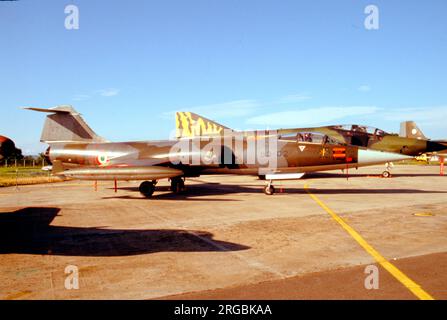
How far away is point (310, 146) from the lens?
569 inches

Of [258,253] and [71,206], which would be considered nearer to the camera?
[258,253]

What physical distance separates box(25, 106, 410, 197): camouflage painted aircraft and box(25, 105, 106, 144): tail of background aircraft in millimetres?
48

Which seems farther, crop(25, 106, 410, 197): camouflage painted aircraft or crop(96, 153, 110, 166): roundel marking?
crop(96, 153, 110, 166): roundel marking

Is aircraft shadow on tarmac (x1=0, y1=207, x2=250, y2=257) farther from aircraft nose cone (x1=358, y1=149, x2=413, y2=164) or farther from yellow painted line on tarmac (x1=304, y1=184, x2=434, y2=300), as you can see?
aircraft nose cone (x1=358, y1=149, x2=413, y2=164)

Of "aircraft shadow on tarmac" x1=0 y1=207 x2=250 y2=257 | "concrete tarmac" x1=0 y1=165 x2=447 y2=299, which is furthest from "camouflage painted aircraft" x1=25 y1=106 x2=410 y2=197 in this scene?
"aircraft shadow on tarmac" x1=0 y1=207 x2=250 y2=257

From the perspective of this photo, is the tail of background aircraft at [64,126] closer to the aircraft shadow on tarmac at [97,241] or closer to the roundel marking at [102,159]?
the roundel marking at [102,159]

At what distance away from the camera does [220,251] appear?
6477mm

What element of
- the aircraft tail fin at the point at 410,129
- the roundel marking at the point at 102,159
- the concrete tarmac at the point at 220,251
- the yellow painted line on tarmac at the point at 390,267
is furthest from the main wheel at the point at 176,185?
the aircraft tail fin at the point at 410,129

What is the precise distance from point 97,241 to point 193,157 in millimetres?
8229

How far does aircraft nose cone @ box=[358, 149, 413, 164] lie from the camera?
1359 cm
